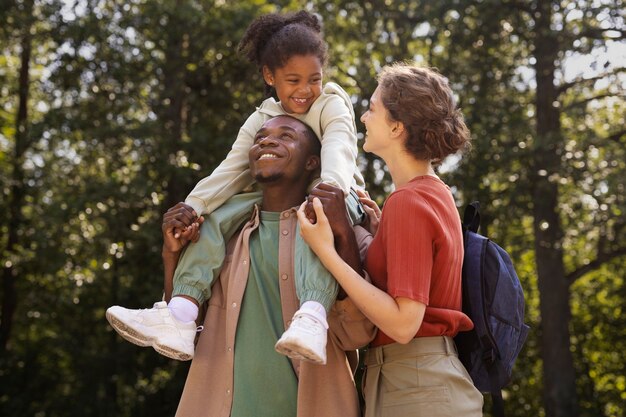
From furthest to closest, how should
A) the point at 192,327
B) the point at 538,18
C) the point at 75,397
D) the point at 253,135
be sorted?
the point at 75,397, the point at 538,18, the point at 253,135, the point at 192,327

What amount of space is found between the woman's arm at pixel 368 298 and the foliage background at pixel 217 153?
8.19m

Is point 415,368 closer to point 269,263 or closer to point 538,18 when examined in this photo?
point 269,263

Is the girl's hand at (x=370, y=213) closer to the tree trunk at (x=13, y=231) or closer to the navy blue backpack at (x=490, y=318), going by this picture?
the navy blue backpack at (x=490, y=318)

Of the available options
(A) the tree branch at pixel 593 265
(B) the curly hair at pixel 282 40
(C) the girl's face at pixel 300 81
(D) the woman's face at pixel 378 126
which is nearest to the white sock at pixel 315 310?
(D) the woman's face at pixel 378 126

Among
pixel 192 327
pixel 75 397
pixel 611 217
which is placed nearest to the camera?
pixel 192 327

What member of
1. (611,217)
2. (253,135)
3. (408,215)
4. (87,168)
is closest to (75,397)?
(87,168)

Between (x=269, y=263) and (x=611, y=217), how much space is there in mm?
8150

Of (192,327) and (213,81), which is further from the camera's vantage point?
(213,81)

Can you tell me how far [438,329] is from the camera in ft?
9.68

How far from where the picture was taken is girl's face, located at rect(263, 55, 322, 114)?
11.8 feet

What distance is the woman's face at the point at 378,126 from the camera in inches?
124

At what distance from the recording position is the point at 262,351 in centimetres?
335

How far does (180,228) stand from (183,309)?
321mm

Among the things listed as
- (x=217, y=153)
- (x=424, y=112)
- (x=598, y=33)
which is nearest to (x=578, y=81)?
(x=598, y=33)
